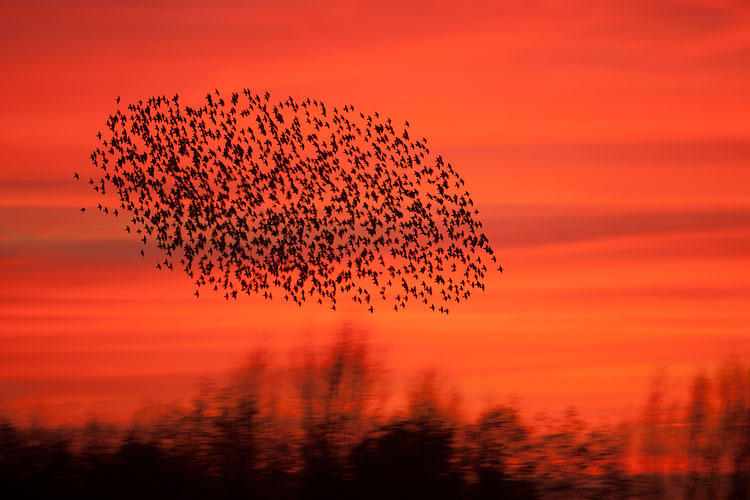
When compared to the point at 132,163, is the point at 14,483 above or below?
below

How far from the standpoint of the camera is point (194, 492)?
52.0 ft

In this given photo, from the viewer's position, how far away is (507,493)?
15.9m

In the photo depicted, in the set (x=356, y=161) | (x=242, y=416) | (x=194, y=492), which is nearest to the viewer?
(x=194, y=492)

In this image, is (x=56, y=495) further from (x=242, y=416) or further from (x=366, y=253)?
(x=366, y=253)

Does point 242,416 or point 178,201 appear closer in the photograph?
point 242,416

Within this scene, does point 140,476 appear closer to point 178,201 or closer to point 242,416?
point 242,416

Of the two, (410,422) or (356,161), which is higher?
(356,161)

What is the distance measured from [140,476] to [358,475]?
298 centimetres

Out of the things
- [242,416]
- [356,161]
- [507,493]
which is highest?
[356,161]

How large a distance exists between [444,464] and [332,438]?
5.30 ft

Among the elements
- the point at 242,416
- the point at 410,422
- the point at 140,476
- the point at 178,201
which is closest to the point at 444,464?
the point at 410,422

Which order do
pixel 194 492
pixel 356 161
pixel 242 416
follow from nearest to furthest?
pixel 194 492 < pixel 242 416 < pixel 356 161

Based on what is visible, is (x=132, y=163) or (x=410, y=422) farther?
(x=132, y=163)

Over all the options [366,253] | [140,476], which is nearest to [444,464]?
[140,476]
